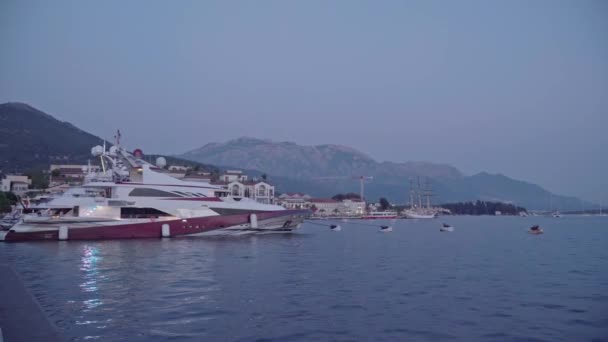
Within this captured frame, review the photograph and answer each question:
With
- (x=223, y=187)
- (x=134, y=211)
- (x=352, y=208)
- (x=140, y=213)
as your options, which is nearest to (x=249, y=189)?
(x=223, y=187)

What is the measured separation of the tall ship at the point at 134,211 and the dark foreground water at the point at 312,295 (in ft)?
22.2

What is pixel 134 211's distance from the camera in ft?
116

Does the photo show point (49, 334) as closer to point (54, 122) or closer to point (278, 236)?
point (278, 236)

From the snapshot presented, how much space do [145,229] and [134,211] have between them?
1.44 m

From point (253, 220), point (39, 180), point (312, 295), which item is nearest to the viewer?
point (312, 295)

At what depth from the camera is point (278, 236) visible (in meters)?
40.2

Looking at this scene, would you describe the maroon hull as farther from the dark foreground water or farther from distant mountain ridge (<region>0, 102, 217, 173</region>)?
distant mountain ridge (<region>0, 102, 217, 173</region>)

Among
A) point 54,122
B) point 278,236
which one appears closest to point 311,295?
→ point 278,236

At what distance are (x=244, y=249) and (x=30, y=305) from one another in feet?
61.5

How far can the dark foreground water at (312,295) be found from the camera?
11453 millimetres

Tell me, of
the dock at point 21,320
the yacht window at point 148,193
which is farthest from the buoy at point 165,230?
the dock at point 21,320

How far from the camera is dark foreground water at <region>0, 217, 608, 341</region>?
1145 centimetres

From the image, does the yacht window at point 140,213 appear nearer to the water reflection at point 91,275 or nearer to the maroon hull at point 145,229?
the maroon hull at point 145,229

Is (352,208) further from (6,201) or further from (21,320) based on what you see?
(21,320)
